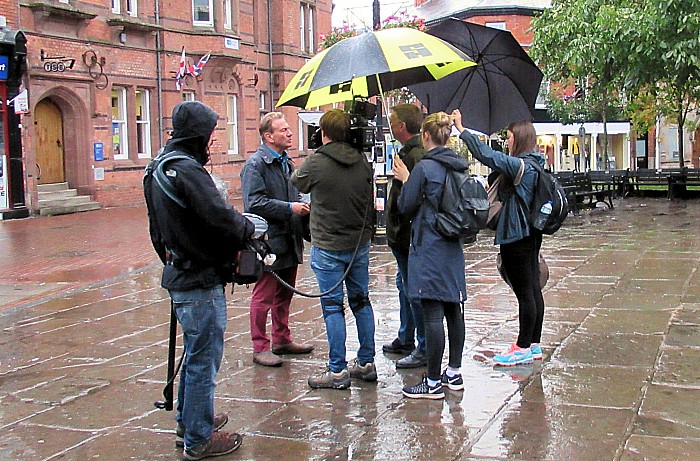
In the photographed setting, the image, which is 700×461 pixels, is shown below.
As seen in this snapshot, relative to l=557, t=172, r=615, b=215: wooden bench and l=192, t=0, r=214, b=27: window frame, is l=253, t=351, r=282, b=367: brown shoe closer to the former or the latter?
l=557, t=172, r=615, b=215: wooden bench

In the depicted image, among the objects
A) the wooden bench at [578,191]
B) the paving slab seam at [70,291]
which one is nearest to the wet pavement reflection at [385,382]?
the paving slab seam at [70,291]

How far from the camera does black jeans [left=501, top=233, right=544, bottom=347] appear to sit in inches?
245

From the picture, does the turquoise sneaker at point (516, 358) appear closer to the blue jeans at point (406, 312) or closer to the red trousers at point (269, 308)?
the blue jeans at point (406, 312)

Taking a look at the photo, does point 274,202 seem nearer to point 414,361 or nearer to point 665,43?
point 414,361

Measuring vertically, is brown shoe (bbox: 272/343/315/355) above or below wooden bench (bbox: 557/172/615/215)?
below

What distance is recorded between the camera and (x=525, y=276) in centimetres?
626

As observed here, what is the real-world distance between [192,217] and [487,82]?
3.89m

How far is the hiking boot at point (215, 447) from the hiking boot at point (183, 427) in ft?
0.53

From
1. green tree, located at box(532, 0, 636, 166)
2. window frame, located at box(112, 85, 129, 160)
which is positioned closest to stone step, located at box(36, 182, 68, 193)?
window frame, located at box(112, 85, 129, 160)

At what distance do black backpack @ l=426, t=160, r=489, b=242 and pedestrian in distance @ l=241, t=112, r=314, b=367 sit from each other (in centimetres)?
126

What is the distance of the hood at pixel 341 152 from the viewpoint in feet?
19.0

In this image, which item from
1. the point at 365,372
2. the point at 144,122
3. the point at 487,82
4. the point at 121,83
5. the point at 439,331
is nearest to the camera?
the point at 439,331

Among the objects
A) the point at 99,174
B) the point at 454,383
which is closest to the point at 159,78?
the point at 99,174

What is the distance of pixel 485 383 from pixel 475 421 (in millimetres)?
834
